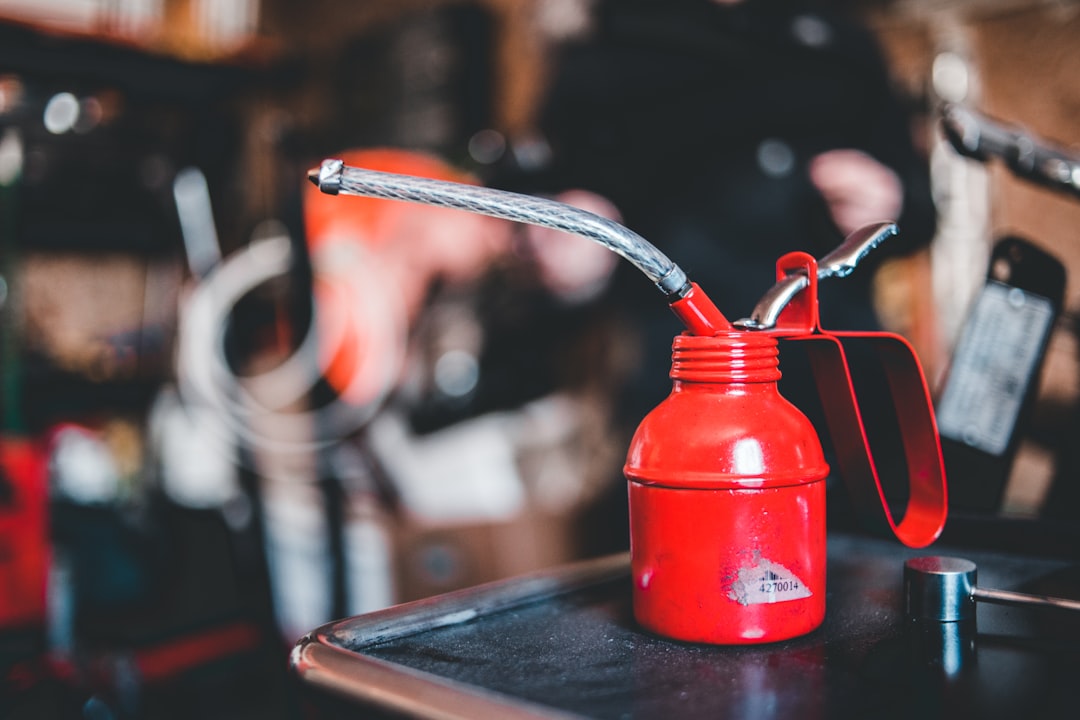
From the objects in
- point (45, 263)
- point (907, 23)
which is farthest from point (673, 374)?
point (45, 263)

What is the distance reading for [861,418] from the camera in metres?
0.65

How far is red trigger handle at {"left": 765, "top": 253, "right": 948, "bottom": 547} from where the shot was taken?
24.2 inches

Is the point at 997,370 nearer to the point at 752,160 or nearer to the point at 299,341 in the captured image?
the point at 752,160

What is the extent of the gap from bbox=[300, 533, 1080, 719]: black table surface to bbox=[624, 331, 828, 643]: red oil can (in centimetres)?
2

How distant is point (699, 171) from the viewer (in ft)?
6.01

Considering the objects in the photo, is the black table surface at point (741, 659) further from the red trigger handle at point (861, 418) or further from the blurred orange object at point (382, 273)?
the blurred orange object at point (382, 273)

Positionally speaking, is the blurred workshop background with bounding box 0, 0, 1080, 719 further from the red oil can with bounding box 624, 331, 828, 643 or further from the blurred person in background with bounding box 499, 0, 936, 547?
the red oil can with bounding box 624, 331, 828, 643

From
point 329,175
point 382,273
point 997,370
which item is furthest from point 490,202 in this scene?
point 382,273

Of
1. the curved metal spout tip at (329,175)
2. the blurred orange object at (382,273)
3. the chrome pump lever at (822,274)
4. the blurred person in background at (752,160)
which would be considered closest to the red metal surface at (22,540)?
the blurred orange object at (382,273)

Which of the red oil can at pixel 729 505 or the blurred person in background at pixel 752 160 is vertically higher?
the blurred person in background at pixel 752 160

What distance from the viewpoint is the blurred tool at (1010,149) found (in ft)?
2.86

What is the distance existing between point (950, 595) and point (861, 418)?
141 millimetres

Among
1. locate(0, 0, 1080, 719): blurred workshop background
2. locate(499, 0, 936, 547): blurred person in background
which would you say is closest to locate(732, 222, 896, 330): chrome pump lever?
locate(499, 0, 936, 547): blurred person in background

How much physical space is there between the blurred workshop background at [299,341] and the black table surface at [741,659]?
1.12 metres
